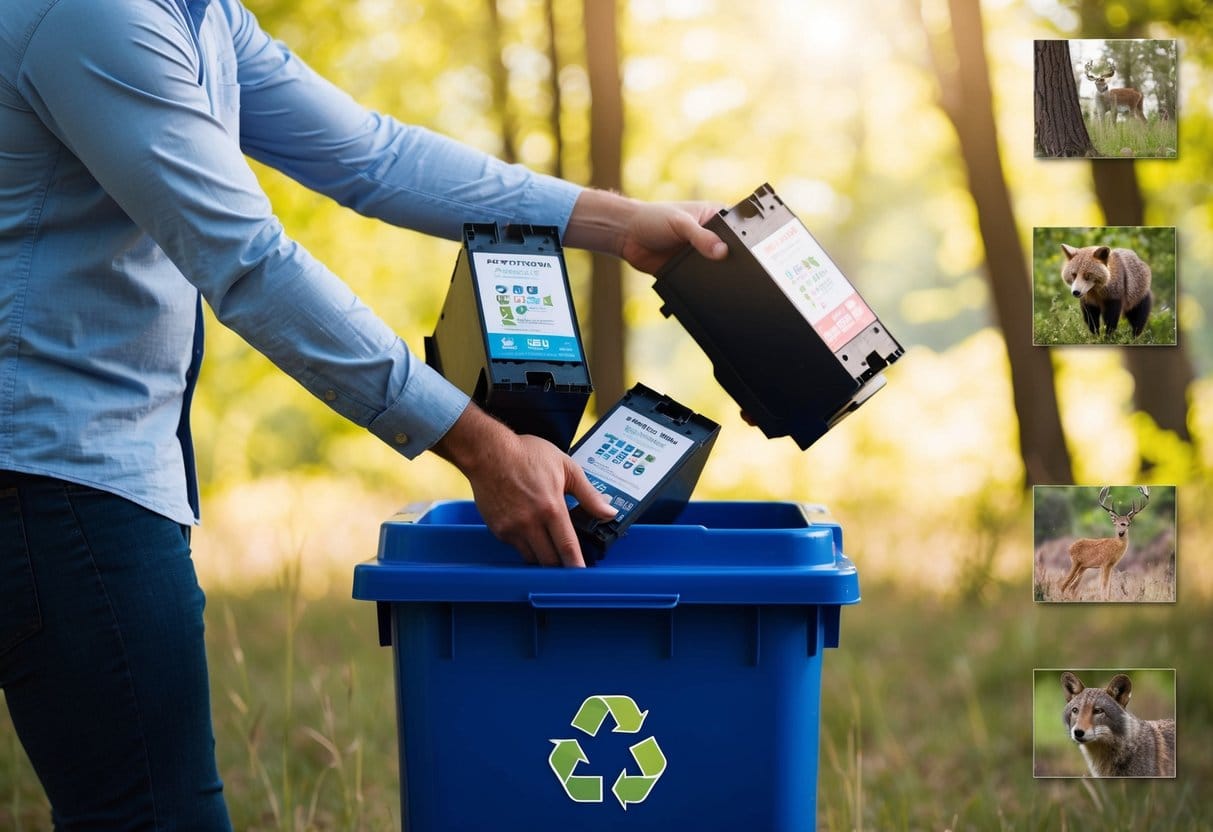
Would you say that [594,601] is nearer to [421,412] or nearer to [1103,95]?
[421,412]

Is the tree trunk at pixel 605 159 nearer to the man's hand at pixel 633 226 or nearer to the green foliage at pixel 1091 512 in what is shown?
the green foliage at pixel 1091 512

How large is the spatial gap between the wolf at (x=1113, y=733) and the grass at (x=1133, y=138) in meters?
1.29

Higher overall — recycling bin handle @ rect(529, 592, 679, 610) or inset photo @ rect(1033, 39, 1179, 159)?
inset photo @ rect(1033, 39, 1179, 159)

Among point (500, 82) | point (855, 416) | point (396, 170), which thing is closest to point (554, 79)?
point (500, 82)

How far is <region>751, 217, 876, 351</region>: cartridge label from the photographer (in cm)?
194

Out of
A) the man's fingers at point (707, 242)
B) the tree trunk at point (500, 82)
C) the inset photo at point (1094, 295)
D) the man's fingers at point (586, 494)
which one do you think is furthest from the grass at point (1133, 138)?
the tree trunk at point (500, 82)

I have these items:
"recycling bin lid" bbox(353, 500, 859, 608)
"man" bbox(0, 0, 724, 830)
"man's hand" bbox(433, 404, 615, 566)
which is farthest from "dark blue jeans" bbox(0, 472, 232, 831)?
"man's hand" bbox(433, 404, 615, 566)

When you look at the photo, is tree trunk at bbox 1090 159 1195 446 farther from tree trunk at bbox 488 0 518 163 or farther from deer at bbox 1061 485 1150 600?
tree trunk at bbox 488 0 518 163

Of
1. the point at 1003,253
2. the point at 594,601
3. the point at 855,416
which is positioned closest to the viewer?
the point at 594,601

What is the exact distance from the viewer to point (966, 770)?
367cm

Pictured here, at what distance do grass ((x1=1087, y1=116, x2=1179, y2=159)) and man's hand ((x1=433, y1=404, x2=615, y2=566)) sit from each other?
1.97 m

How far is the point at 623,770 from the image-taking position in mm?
1732

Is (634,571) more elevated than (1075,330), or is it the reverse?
(1075,330)

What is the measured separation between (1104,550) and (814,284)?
4.59 feet
